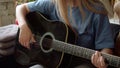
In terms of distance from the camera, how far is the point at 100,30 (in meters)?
1.22

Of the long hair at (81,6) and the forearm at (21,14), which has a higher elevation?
the long hair at (81,6)

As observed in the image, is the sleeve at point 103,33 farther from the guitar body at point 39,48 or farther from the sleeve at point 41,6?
the sleeve at point 41,6

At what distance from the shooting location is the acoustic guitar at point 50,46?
1.20m

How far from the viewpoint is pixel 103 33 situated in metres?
1.21

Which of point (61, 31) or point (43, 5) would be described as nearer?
point (61, 31)

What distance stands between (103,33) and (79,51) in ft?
0.53

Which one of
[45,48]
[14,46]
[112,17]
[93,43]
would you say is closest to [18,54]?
[14,46]

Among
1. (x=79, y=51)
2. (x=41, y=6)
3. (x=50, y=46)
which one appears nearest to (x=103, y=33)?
(x=79, y=51)

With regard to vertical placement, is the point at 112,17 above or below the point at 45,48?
above

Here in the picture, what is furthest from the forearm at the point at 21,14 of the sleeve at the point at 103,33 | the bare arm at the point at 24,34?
the sleeve at the point at 103,33

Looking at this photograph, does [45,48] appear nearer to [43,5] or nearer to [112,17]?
[43,5]

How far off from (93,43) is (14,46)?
0.45 metres

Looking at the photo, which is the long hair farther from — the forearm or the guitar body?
the forearm

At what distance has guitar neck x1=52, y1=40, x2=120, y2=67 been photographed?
3.52ft
